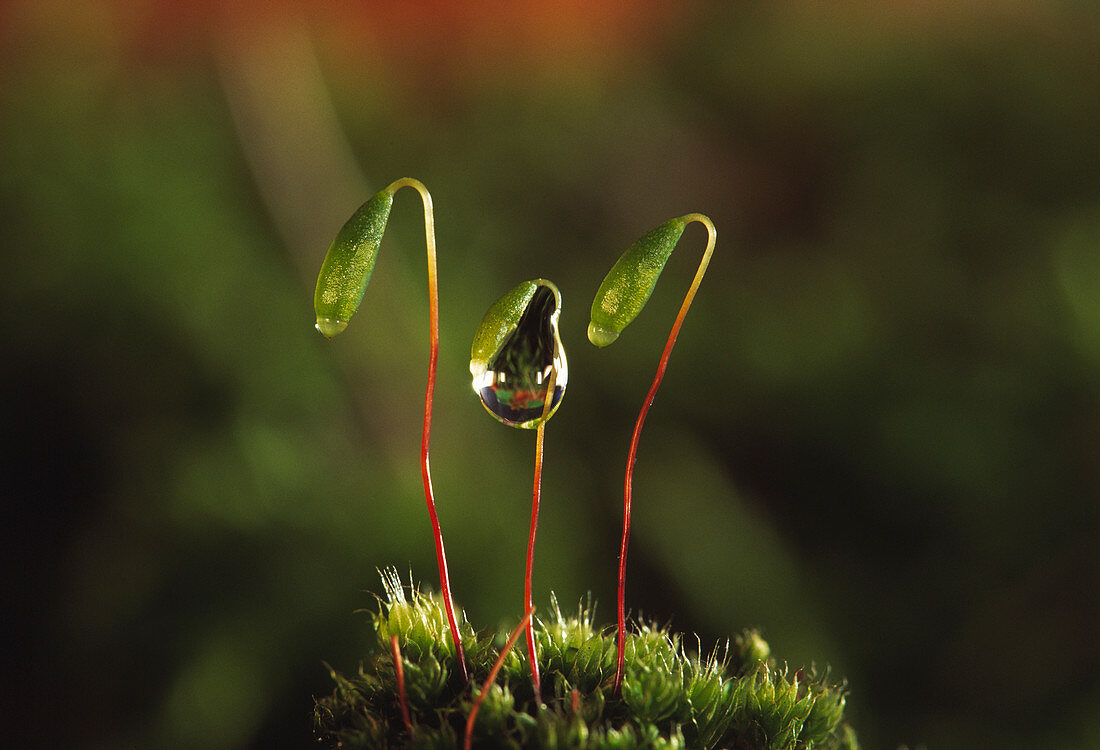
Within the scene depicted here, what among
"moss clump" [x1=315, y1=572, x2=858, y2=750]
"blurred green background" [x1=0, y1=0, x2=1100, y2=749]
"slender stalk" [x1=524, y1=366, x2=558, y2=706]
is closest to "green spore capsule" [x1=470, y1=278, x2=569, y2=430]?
"slender stalk" [x1=524, y1=366, x2=558, y2=706]

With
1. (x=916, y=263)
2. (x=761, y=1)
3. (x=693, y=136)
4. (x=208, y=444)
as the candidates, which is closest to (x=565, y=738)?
(x=208, y=444)

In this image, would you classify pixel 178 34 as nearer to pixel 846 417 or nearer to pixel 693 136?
pixel 693 136

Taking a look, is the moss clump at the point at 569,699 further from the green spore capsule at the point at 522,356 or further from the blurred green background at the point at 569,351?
the blurred green background at the point at 569,351

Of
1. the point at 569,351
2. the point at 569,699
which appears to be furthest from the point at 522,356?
the point at 569,351

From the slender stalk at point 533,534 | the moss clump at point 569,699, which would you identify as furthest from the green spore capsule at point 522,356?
the moss clump at point 569,699

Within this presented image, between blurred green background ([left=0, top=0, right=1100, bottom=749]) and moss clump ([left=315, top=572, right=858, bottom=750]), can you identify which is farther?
blurred green background ([left=0, top=0, right=1100, bottom=749])

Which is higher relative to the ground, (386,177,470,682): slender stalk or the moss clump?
(386,177,470,682): slender stalk

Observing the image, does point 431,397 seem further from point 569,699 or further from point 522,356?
point 569,699

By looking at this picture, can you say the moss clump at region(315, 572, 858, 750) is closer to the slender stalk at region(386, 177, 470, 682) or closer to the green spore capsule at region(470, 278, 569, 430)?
the slender stalk at region(386, 177, 470, 682)
